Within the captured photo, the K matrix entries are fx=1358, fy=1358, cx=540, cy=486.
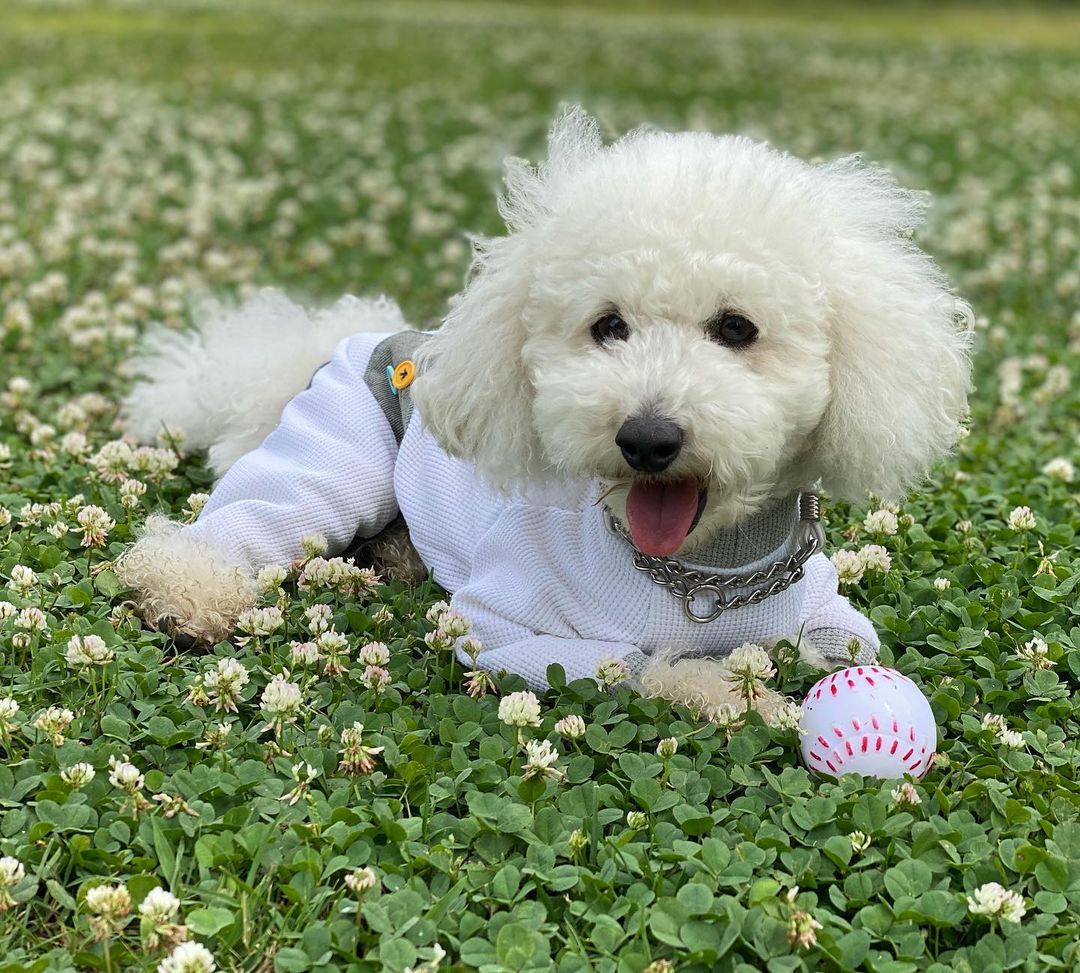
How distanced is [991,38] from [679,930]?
23.7m

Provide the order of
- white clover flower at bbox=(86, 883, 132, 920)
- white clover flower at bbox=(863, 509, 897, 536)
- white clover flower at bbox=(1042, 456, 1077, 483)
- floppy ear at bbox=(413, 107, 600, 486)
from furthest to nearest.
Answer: white clover flower at bbox=(1042, 456, 1077, 483)
white clover flower at bbox=(863, 509, 897, 536)
floppy ear at bbox=(413, 107, 600, 486)
white clover flower at bbox=(86, 883, 132, 920)

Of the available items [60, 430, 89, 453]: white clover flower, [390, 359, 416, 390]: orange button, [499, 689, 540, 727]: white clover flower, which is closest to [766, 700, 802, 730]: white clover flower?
[499, 689, 540, 727]: white clover flower

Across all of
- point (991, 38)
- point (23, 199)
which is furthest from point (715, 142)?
Result: point (991, 38)

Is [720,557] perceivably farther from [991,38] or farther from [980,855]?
[991,38]

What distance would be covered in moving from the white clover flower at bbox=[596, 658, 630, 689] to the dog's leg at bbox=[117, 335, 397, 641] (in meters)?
1.02

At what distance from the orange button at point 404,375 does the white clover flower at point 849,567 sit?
4.47 ft

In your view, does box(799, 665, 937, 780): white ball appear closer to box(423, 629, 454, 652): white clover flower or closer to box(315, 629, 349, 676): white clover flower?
box(423, 629, 454, 652): white clover flower

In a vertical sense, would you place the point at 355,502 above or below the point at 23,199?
above

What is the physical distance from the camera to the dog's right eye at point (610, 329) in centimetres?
309

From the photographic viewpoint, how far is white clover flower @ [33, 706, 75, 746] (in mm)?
2910

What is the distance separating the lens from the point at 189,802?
109 inches

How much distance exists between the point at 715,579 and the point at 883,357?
678mm

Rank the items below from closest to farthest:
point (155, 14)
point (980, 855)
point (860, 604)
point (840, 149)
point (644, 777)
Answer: point (980, 855)
point (644, 777)
point (860, 604)
point (840, 149)
point (155, 14)

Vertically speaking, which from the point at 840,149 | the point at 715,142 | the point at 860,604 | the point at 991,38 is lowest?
the point at 991,38
